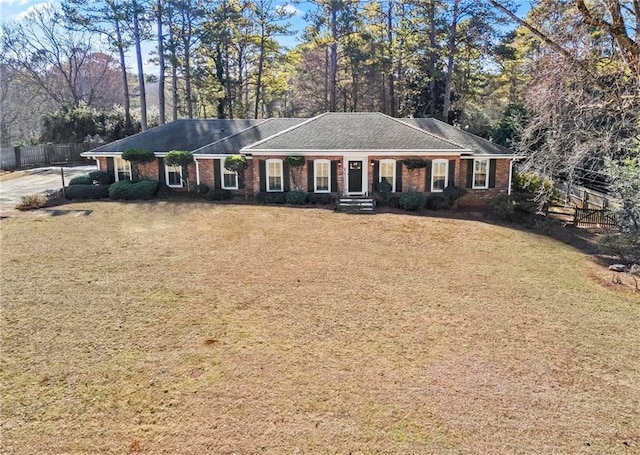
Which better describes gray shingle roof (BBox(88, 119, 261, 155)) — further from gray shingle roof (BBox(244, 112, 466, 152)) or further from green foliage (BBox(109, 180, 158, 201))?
gray shingle roof (BBox(244, 112, 466, 152))

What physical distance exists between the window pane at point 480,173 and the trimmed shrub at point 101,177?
19.4 meters

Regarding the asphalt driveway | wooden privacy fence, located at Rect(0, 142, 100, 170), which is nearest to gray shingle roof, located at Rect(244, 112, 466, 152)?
the asphalt driveway

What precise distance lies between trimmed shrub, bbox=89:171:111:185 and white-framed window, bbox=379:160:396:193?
14.7 meters

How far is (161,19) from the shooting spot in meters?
32.5

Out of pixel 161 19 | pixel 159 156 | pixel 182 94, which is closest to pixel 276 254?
pixel 159 156

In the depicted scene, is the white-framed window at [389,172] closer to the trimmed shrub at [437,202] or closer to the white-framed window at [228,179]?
the trimmed shrub at [437,202]

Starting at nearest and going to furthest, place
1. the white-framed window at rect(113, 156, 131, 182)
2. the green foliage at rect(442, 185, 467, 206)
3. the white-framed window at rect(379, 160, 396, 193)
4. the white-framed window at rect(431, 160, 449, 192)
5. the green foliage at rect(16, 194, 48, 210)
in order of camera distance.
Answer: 1. the green foliage at rect(16, 194, 48, 210)
2. the green foliage at rect(442, 185, 467, 206)
3. the white-framed window at rect(431, 160, 449, 192)
4. the white-framed window at rect(379, 160, 396, 193)
5. the white-framed window at rect(113, 156, 131, 182)

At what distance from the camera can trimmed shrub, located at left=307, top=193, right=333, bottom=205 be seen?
2075 centimetres

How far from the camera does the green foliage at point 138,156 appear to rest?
22.3 m

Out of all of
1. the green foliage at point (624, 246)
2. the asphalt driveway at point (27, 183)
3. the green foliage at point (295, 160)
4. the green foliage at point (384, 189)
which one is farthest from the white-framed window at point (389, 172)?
the asphalt driveway at point (27, 183)

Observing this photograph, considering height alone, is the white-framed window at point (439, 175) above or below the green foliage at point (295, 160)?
below

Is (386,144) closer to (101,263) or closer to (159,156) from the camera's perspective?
(159,156)

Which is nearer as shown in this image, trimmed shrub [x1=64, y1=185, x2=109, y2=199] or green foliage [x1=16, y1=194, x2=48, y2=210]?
green foliage [x1=16, y1=194, x2=48, y2=210]

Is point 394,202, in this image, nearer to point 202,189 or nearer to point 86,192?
point 202,189
